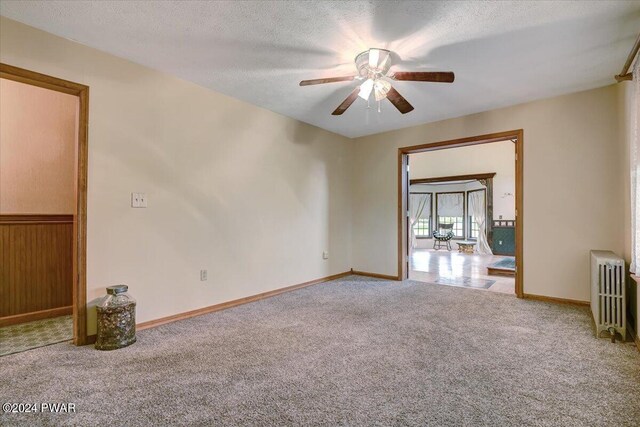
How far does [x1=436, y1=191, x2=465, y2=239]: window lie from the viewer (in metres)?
10.7

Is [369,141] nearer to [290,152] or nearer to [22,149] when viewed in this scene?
[290,152]

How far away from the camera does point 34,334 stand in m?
2.62

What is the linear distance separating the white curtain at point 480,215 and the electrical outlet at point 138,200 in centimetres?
880

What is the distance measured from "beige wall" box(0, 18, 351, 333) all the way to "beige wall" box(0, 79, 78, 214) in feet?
2.18

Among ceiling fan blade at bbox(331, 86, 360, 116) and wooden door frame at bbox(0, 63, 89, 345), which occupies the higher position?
ceiling fan blade at bbox(331, 86, 360, 116)

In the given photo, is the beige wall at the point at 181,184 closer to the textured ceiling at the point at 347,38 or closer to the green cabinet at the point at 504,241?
the textured ceiling at the point at 347,38

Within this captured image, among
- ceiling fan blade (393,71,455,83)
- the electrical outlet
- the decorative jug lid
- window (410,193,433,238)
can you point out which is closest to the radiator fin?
ceiling fan blade (393,71,455,83)

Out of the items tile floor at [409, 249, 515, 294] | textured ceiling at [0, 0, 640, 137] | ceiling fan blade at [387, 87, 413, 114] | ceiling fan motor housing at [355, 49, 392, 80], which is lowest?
tile floor at [409, 249, 515, 294]

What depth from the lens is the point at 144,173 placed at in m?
2.78

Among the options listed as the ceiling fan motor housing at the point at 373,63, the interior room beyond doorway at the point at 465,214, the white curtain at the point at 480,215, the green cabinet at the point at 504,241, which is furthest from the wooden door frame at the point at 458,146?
the white curtain at the point at 480,215

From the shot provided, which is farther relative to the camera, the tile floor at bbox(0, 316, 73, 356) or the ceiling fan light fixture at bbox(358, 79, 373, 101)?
the ceiling fan light fixture at bbox(358, 79, 373, 101)

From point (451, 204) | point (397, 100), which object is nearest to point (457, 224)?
point (451, 204)

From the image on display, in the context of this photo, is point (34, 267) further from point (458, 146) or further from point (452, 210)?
point (452, 210)

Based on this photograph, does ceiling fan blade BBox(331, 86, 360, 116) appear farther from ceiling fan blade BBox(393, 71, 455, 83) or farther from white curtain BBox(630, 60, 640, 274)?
white curtain BBox(630, 60, 640, 274)
